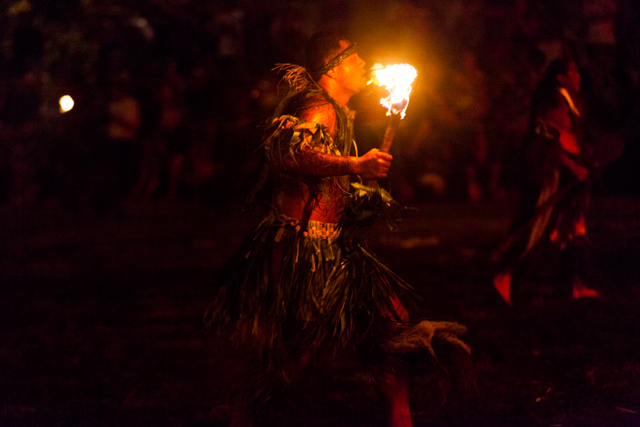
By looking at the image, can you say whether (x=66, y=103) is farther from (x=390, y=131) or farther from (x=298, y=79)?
(x=390, y=131)

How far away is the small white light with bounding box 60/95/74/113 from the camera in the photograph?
37.1ft

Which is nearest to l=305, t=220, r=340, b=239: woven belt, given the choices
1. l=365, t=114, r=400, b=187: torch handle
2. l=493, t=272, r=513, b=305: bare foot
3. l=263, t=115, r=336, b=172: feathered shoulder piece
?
l=263, t=115, r=336, b=172: feathered shoulder piece

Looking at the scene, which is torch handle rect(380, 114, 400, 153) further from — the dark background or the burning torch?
the dark background

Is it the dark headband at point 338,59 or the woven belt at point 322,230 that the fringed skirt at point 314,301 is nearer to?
the woven belt at point 322,230

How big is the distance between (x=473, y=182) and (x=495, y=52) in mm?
2352

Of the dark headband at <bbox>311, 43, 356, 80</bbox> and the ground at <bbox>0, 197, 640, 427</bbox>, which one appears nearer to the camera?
the dark headband at <bbox>311, 43, 356, 80</bbox>

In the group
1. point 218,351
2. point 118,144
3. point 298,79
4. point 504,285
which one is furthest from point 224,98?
point 298,79

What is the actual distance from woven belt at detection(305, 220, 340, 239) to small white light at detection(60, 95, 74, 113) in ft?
29.6

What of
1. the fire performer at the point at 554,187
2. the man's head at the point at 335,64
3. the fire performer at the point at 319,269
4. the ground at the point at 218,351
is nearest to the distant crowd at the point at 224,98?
the ground at the point at 218,351

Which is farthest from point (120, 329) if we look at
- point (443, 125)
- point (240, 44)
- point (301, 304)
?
point (443, 125)

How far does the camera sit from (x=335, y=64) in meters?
3.28

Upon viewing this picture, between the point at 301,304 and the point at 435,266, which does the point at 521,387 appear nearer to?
the point at 301,304

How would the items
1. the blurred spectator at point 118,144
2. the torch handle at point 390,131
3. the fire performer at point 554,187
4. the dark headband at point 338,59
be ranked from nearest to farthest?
1. the torch handle at point 390,131
2. the dark headband at point 338,59
3. the fire performer at point 554,187
4. the blurred spectator at point 118,144

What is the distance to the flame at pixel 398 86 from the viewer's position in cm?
312
